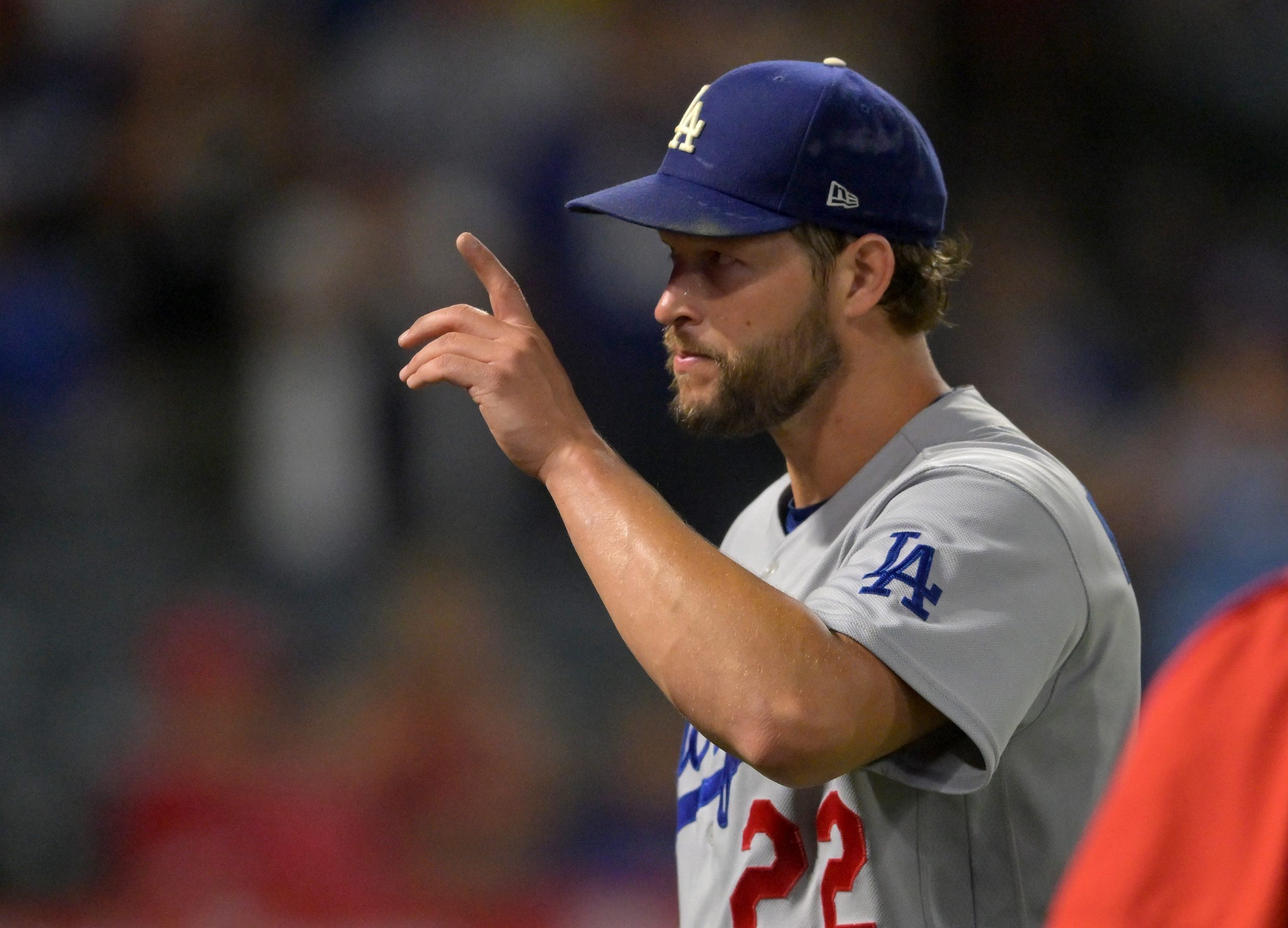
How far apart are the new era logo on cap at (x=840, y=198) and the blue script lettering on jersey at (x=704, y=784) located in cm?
68

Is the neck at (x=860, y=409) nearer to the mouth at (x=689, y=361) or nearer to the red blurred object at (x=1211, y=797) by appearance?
the mouth at (x=689, y=361)

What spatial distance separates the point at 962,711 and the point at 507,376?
2.03 ft

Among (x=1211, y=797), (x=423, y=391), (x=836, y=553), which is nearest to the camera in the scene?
(x=1211, y=797)

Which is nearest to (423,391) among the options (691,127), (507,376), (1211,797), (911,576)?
(691,127)

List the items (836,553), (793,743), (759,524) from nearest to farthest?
(793,743), (836,553), (759,524)

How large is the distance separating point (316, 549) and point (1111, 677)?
353cm

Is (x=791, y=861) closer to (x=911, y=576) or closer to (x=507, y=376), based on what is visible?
(x=911, y=576)

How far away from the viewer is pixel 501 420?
1.61 meters

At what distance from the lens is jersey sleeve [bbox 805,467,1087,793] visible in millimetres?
1438

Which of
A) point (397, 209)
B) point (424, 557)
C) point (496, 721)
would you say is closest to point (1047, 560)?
point (496, 721)

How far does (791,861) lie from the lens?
5.32ft

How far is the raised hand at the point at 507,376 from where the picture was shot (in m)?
1.61

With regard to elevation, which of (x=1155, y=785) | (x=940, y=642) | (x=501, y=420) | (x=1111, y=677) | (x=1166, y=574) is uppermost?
(x=1155, y=785)

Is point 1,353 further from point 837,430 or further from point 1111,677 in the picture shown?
point 1111,677
